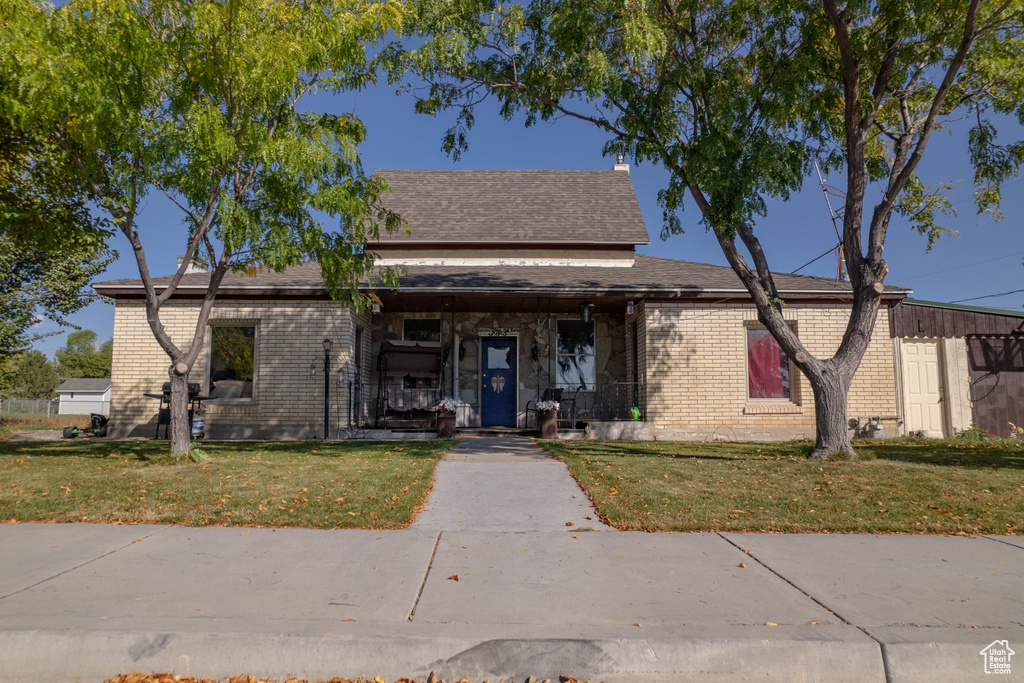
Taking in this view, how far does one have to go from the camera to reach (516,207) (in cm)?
1745

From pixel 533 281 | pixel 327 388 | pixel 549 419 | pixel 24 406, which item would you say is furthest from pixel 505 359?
pixel 24 406

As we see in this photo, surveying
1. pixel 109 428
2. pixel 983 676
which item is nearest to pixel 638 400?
pixel 983 676

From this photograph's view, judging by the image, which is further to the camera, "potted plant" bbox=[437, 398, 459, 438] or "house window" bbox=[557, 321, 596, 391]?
"house window" bbox=[557, 321, 596, 391]

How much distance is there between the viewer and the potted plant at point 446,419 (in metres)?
12.5

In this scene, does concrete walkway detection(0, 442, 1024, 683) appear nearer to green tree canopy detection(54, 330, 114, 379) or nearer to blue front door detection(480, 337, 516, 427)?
blue front door detection(480, 337, 516, 427)

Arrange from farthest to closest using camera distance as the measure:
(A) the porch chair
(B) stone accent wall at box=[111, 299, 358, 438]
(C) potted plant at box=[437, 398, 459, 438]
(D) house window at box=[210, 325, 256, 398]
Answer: (A) the porch chair → (D) house window at box=[210, 325, 256, 398] → (B) stone accent wall at box=[111, 299, 358, 438] → (C) potted plant at box=[437, 398, 459, 438]

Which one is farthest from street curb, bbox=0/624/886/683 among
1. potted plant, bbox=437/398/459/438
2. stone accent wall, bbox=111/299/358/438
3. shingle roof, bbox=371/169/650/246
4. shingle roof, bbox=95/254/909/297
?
shingle roof, bbox=371/169/650/246

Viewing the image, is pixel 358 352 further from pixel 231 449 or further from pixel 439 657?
pixel 439 657

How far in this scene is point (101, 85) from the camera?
7.46m

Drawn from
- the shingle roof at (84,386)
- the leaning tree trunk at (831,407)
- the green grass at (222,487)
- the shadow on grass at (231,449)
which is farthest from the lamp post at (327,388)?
the shingle roof at (84,386)

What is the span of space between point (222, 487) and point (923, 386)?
1432 cm

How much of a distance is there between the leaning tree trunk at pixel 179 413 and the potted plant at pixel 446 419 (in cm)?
499

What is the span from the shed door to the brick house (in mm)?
743

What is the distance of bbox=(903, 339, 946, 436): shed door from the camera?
45.0 ft
